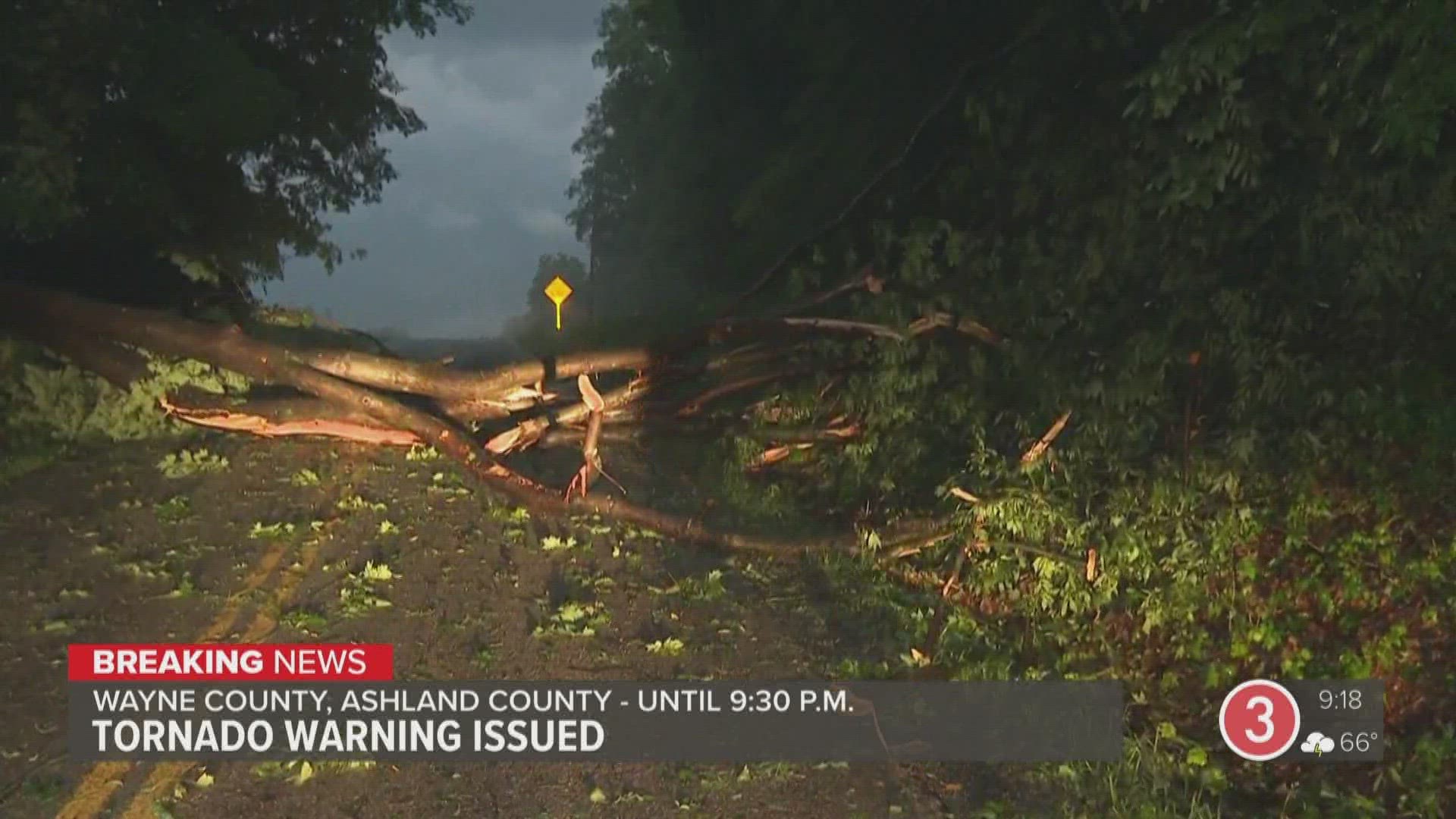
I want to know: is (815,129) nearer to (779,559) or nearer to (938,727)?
(779,559)

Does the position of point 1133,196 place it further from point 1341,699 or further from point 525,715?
point 525,715

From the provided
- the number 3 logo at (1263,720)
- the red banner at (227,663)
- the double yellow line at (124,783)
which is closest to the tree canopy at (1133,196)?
the number 3 logo at (1263,720)

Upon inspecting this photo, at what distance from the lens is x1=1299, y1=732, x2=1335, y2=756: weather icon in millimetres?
6117

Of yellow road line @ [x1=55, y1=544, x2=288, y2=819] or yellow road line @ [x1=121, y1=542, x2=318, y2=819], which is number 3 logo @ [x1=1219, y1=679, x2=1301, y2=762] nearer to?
yellow road line @ [x1=121, y1=542, x2=318, y2=819]

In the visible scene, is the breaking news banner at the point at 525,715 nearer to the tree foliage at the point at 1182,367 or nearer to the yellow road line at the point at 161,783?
the yellow road line at the point at 161,783

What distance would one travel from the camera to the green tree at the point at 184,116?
1031 cm

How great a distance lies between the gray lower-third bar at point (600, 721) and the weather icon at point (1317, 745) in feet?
3.04

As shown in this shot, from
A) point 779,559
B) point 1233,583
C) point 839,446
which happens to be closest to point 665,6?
point 839,446

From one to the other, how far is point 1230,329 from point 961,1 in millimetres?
6999

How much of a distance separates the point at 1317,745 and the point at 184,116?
11.6 meters

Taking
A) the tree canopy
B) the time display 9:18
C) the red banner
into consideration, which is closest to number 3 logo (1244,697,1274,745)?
the time display 9:18

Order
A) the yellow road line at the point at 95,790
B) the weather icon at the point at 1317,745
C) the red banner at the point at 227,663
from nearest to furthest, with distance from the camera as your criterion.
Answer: the yellow road line at the point at 95,790 < the weather icon at the point at 1317,745 < the red banner at the point at 227,663

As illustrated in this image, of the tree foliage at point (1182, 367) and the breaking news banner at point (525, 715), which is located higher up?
the tree foliage at point (1182, 367)

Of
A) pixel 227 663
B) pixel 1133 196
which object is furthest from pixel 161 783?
pixel 1133 196
